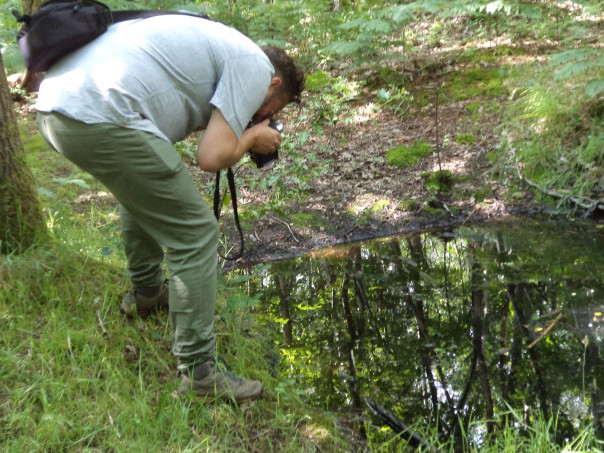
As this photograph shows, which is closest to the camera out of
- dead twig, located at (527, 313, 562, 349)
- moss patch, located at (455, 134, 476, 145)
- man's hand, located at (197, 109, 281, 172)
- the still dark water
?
man's hand, located at (197, 109, 281, 172)

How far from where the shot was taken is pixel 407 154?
679cm

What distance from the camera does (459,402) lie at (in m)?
3.13

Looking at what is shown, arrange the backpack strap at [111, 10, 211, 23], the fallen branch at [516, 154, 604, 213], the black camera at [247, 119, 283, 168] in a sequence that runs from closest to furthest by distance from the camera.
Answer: the backpack strap at [111, 10, 211, 23], the black camera at [247, 119, 283, 168], the fallen branch at [516, 154, 604, 213]

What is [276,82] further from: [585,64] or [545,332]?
[585,64]

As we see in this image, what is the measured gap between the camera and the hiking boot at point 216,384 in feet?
8.03

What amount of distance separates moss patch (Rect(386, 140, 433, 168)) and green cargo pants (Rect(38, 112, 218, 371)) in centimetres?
466

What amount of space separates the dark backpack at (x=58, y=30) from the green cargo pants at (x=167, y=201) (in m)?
0.22

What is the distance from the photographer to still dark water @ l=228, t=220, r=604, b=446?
A: 3129mm

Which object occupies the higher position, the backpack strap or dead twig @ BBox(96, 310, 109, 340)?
the backpack strap

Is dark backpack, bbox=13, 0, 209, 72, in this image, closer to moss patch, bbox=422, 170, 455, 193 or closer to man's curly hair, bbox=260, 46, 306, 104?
man's curly hair, bbox=260, 46, 306, 104

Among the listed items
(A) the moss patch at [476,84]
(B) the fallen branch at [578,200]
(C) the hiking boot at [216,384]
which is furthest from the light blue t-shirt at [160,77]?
(A) the moss patch at [476,84]

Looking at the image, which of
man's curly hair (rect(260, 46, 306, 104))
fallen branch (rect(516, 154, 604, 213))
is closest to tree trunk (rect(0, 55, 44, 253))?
man's curly hair (rect(260, 46, 306, 104))

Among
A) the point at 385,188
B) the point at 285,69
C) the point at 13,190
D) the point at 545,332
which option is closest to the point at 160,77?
the point at 285,69

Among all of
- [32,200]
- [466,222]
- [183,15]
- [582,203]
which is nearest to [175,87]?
[183,15]
